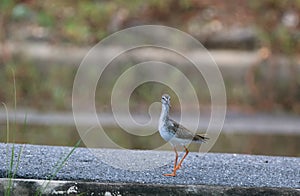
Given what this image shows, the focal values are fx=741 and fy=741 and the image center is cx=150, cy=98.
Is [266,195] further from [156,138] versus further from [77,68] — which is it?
[77,68]

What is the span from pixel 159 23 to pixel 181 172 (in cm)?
629

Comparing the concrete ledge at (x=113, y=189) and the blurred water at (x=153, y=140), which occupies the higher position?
the blurred water at (x=153, y=140)

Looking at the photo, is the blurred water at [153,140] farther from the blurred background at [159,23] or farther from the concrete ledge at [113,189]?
the concrete ledge at [113,189]

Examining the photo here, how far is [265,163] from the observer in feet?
15.3

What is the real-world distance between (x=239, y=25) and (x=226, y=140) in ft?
10.6

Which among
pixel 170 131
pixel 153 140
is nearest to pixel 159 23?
pixel 153 140

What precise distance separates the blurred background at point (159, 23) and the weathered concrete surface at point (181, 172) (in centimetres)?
385

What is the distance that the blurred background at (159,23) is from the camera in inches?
365

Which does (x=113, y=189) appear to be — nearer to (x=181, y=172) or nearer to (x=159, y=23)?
(x=181, y=172)

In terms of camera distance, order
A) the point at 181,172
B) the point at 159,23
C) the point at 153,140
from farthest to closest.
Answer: the point at 159,23, the point at 153,140, the point at 181,172

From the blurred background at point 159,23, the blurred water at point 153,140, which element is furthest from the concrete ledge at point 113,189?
the blurred background at point 159,23

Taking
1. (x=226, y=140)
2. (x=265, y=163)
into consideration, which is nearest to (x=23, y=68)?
(x=226, y=140)

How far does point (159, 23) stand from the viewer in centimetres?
1023

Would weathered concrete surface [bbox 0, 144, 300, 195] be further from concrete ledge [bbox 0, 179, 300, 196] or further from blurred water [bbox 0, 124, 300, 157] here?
blurred water [bbox 0, 124, 300, 157]
